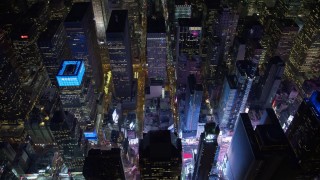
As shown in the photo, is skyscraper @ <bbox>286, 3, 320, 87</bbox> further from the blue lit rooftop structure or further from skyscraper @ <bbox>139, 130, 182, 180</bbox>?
skyscraper @ <bbox>139, 130, 182, 180</bbox>

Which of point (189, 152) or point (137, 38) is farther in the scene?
point (137, 38)

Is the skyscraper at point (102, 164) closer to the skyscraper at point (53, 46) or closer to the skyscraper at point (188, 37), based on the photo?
the skyscraper at point (53, 46)

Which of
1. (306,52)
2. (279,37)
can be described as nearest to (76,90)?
(279,37)

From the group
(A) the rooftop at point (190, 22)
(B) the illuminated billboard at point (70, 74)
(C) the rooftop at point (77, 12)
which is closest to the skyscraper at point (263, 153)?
(A) the rooftop at point (190, 22)

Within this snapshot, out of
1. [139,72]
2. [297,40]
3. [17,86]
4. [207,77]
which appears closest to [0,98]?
[17,86]

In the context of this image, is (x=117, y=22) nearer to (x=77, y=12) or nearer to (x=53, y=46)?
(x=77, y=12)

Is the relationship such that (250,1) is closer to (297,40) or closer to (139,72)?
(297,40)

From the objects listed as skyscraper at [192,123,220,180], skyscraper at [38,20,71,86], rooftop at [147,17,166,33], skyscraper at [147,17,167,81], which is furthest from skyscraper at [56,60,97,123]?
skyscraper at [192,123,220,180]

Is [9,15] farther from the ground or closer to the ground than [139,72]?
farther from the ground
